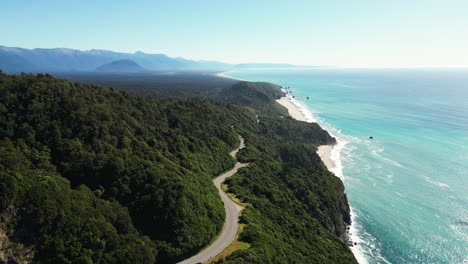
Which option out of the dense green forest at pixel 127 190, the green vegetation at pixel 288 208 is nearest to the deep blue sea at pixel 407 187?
the green vegetation at pixel 288 208

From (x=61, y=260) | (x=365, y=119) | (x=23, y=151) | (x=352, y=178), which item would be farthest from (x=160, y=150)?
(x=365, y=119)

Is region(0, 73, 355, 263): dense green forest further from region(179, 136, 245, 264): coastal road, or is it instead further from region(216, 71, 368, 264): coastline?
→ region(216, 71, 368, 264): coastline

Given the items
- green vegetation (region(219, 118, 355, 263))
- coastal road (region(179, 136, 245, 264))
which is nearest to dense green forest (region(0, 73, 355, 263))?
green vegetation (region(219, 118, 355, 263))

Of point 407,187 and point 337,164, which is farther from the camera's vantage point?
point 337,164

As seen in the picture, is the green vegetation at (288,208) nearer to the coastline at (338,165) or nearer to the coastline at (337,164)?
the coastline at (338,165)

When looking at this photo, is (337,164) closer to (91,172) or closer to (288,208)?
(288,208)

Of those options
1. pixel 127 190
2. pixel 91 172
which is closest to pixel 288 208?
pixel 127 190

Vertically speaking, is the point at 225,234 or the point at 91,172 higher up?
the point at 91,172

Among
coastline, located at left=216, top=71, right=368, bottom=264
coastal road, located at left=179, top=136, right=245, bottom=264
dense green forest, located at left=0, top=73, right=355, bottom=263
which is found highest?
dense green forest, located at left=0, top=73, right=355, bottom=263

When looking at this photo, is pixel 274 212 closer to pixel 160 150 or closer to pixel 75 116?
pixel 160 150
